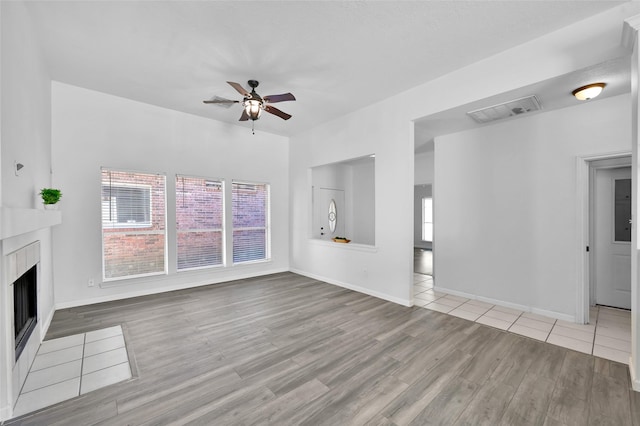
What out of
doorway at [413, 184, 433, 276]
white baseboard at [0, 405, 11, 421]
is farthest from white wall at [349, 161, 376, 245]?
white baseboard at [0, 405, 11, 421]

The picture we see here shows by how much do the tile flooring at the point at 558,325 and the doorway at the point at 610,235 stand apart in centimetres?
24

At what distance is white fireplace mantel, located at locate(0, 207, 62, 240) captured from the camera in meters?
1.58

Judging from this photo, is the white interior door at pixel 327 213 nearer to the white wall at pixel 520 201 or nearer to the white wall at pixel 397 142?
the white wall at pixel 397 142

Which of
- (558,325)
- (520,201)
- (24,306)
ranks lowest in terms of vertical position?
(558,325)

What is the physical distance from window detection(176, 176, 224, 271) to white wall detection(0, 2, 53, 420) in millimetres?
1775

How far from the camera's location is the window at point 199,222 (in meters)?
4.98

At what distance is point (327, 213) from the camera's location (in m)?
A: 6.96

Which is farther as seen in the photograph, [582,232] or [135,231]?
[135,231]

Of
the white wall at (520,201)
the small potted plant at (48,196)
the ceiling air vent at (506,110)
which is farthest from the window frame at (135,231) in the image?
the ceiling air vent at (506,110)

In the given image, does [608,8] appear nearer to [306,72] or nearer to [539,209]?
[539,209]

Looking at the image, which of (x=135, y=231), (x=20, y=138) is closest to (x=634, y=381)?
(x=20, y=138)

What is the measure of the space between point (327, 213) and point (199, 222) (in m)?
3.06

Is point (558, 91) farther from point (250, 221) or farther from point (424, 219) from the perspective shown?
point (424, 219)

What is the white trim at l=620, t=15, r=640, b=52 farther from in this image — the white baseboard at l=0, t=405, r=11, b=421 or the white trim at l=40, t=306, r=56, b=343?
the white trim at l=40, t=306, r=56, b=343
